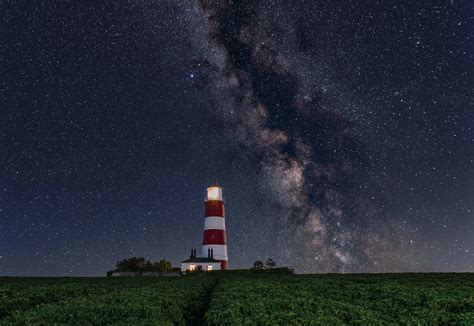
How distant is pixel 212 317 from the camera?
972cm

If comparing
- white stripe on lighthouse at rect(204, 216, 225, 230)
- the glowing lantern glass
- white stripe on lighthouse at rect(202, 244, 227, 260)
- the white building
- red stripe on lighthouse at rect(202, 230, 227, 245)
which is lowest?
the white building

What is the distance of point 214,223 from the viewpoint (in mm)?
77750

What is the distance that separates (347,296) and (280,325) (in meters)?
9.38

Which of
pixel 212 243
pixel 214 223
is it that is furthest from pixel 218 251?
pixel 214 223

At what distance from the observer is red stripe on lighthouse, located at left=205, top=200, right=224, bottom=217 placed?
79.2 m

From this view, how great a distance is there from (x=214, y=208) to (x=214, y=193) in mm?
3883

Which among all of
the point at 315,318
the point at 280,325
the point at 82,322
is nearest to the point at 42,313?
the point at 82,322

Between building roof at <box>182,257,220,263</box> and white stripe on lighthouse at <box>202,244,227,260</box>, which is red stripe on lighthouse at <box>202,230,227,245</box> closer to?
white stripe on lighthouse at <box>202,244,227,260</box>

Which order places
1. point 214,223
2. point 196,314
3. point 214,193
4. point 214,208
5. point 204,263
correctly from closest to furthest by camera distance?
point 196,314
point 204,263
point 214,223
point 214,208
point 214,193

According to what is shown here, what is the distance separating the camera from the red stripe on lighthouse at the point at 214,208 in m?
79.2

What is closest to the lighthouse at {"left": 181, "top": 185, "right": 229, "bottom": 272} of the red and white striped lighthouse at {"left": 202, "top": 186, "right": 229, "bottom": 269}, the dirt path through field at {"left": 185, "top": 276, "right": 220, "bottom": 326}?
the red and white striped lighthouse at {"left": 202, "top": 186, "right": 229, "bottom": 269}

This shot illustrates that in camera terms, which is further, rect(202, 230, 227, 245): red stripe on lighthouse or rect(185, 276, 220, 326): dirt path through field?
rect(202, 230, 227, 245): red stripe on lighthouse

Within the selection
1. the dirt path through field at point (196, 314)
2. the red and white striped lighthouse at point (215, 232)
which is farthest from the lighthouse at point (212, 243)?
the dirt path through field at point (196, 314)

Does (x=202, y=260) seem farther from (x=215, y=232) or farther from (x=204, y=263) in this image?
(x=215, y=232)
